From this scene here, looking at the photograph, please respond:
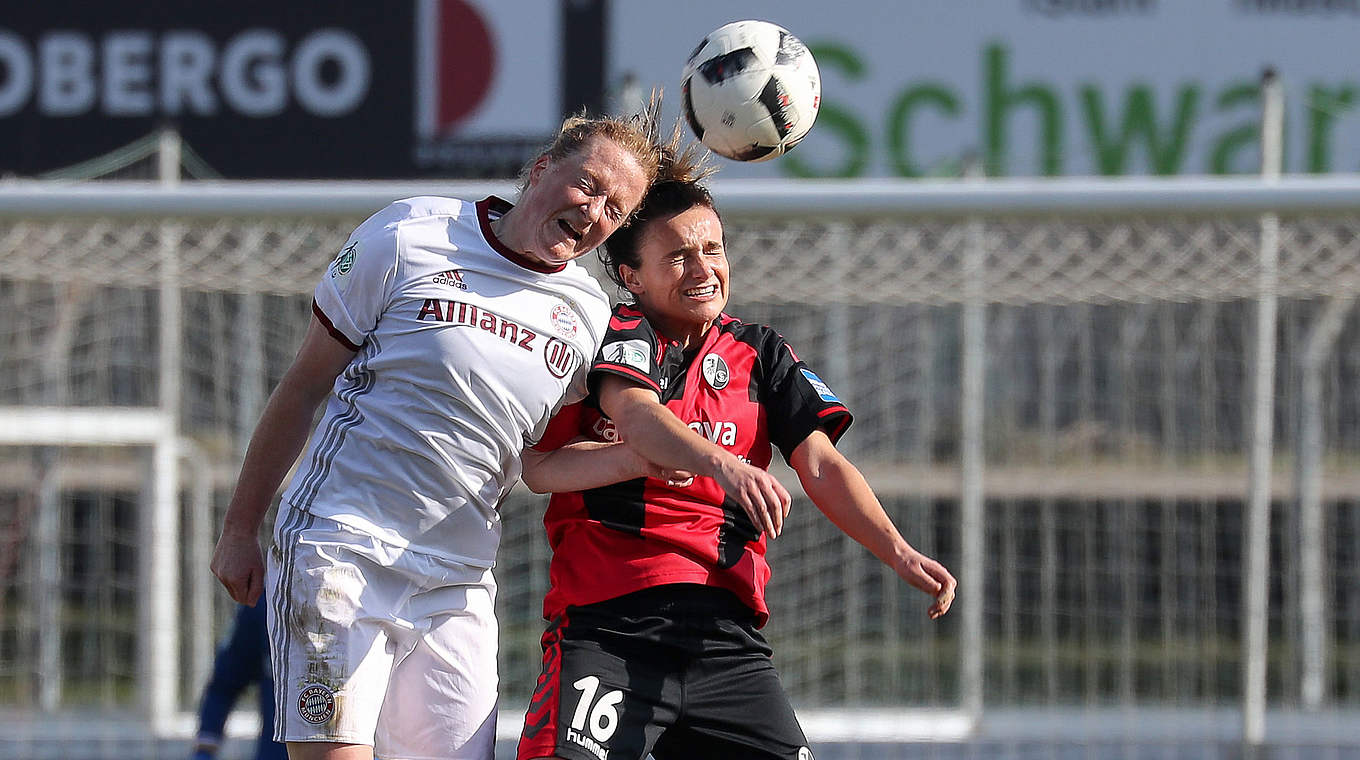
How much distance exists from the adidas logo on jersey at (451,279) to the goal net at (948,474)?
2877 mm

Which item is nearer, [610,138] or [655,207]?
[610,138]

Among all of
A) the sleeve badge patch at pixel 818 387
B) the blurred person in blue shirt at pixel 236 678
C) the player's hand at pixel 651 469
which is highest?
the sleeve badge patch at pixel 818 387

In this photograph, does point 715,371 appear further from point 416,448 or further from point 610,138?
point 416,448

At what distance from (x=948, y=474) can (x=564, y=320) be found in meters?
3.98

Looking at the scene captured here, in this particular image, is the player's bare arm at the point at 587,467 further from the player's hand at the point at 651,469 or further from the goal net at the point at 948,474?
the goal net at the point at 948,474

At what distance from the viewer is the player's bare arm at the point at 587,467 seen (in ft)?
8.61

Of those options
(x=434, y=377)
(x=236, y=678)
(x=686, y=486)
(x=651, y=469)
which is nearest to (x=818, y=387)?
(x=686, y=486)

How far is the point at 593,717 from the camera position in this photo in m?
2.59

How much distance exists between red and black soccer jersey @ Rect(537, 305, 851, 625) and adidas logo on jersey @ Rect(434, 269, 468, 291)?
0.29m

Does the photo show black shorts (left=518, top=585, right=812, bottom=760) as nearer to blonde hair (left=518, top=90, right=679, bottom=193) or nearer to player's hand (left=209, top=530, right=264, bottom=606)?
player's hand (left=209, top=530, right=264, bottom=606)

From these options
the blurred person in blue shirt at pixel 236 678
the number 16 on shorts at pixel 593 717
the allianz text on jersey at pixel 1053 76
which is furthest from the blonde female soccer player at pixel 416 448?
the allianz text on jersey at pixel 1053 76

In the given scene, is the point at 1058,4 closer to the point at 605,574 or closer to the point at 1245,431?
the point at 1245,431

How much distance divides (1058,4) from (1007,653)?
180 inches

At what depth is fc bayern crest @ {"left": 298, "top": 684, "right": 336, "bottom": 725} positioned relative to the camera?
252 centimetres
